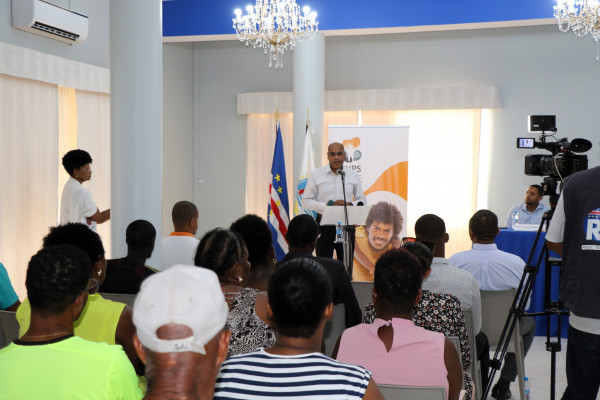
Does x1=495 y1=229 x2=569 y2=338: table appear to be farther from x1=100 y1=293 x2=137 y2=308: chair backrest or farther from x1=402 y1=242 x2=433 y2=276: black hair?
x1=100 y1=293 x2=137 y2=308: chair backrest

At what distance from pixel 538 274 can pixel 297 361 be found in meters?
4.52

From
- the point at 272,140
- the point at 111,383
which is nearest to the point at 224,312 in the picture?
the point at 111,383

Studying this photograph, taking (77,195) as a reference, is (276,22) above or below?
above

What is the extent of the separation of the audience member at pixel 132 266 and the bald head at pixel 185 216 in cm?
80

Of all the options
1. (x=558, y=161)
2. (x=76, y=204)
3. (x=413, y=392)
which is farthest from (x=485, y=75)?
(x=413, y=392)

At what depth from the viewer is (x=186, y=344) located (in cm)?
113

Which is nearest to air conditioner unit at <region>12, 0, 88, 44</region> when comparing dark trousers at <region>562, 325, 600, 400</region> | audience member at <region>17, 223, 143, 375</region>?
audience member at <region>17, 223, 143, 375</region>

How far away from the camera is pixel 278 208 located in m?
7.31

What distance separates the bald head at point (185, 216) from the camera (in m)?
4.21

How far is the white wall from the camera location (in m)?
8.43

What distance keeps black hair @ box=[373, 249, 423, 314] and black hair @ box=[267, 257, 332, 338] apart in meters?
0.56

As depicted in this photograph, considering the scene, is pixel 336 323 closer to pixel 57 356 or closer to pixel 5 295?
pixel 5 295

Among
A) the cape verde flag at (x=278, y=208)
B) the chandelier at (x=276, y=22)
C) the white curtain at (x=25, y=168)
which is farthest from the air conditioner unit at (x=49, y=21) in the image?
the cape verde flag at (x=278, y=208)

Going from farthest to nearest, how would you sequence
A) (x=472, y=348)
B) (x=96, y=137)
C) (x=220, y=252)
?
(x=96, y=137) < (x=472, y=348) < (x=220, y=252)
